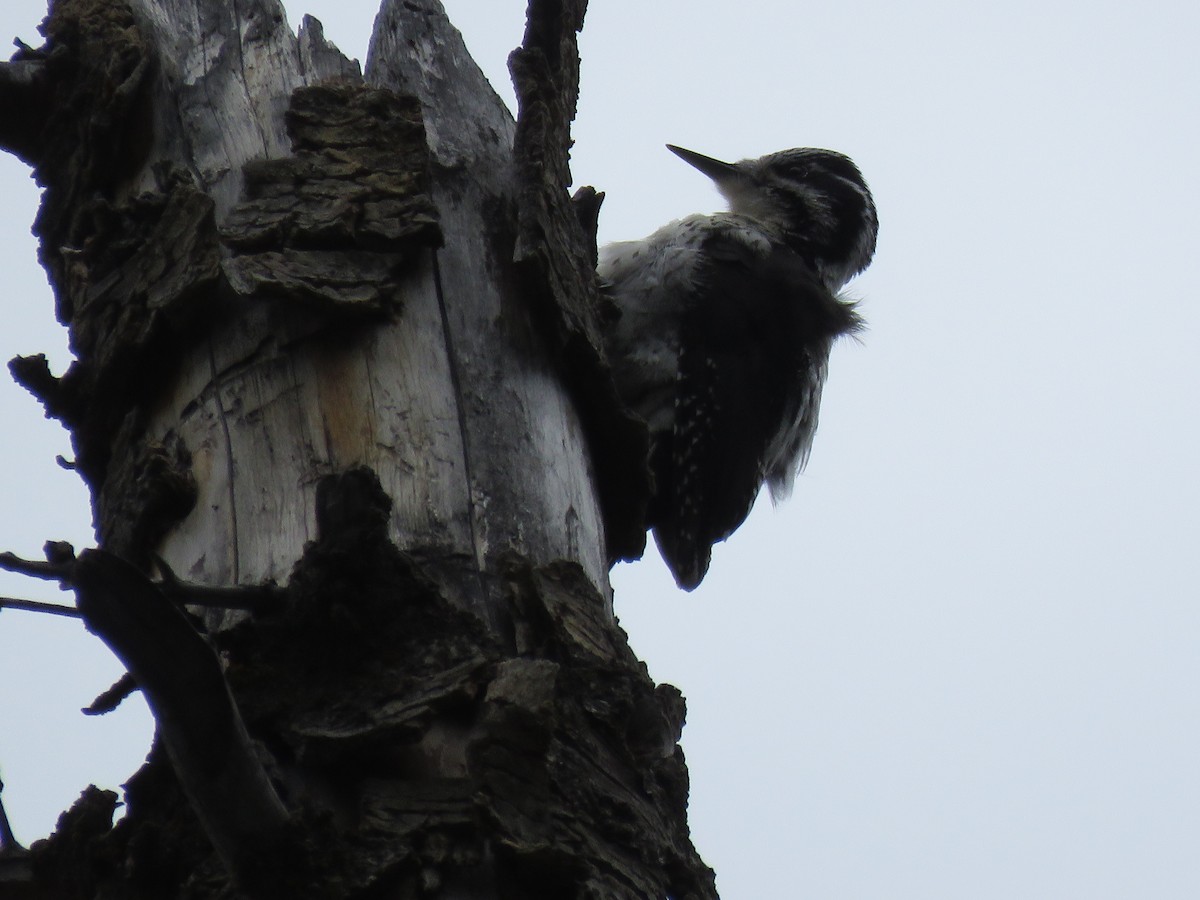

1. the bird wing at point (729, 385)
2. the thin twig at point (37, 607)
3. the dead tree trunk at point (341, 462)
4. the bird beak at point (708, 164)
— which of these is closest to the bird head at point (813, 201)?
the bird beak at point (708, 164)

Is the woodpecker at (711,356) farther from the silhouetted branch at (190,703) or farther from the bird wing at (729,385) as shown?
the silhouetted branch at (190,703)

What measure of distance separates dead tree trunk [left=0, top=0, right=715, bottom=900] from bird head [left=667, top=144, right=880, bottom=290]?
3297 mm

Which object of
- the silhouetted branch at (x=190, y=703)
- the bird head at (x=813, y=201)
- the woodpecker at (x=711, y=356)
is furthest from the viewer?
the bird head at (x=813, y=201)

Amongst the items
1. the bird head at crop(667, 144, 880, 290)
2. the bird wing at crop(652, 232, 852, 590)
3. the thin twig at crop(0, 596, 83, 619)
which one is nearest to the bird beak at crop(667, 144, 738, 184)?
the bird head at crop(667, 144, 880, 290)

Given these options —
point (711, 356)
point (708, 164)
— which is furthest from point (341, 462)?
point (708, 164)

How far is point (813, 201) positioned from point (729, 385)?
1.59 meters

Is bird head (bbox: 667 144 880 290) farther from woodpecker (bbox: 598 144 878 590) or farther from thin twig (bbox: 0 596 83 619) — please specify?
thin twig (bbox: 0 596 83 619)

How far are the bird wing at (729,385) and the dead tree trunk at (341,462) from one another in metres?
1.97

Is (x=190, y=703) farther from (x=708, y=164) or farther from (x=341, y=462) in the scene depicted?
(x=708, y=164)

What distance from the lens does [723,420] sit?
5.02 m

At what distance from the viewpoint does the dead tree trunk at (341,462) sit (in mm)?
1646

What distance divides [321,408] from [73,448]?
0.53 meters

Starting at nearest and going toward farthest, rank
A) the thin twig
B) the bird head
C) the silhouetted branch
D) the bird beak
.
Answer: the silhouetted branch
the thin twig
the bird head
the bird beak

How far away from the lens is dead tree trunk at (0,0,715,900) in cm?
165
